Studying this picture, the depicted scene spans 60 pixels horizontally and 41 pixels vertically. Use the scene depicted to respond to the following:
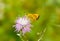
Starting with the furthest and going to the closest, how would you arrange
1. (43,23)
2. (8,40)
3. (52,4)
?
1. (52,4)
2. (43,23)
3. (8,40)

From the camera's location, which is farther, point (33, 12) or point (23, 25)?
point (33, 12)

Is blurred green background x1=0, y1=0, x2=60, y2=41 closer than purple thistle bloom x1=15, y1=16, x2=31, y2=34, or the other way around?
purple thistle bloom x1=15, y1=16, x2=31, y2=34

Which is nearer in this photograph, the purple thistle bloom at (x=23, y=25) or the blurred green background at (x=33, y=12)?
the purple thistle bloom at (x=23, y=25)

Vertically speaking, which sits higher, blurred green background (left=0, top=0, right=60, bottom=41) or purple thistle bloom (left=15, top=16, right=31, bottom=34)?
blurred green background (left=0, top=0, right=60, bottom=41)

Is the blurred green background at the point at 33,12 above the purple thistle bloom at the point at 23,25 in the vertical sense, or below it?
above

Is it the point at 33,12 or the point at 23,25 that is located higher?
the point at 33,12

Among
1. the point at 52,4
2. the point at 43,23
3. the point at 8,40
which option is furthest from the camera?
the point at 52,4

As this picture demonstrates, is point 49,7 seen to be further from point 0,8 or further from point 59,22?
point 0,8

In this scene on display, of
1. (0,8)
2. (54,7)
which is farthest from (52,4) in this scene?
(0,8)
